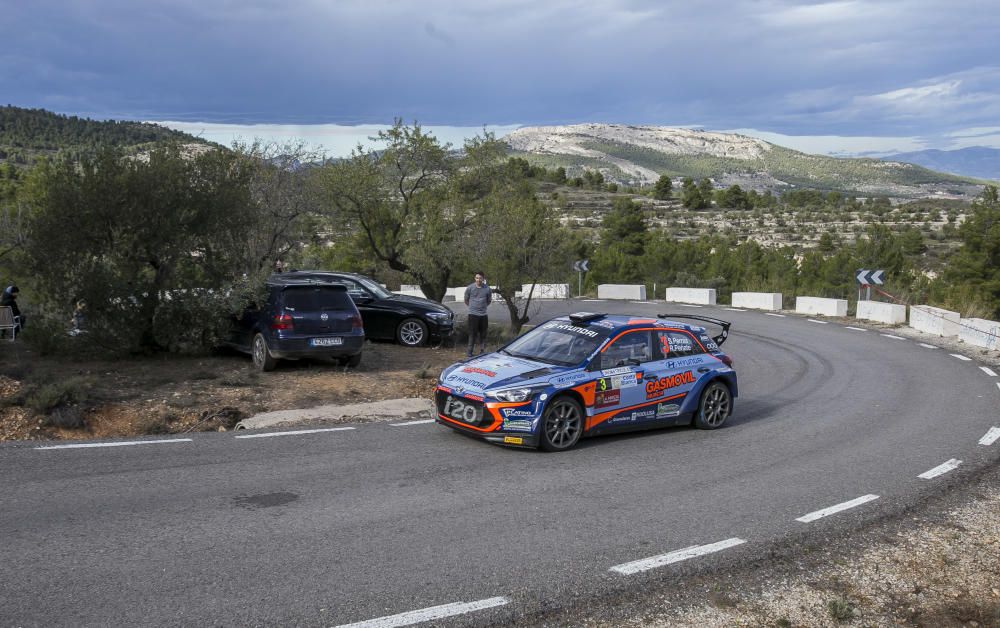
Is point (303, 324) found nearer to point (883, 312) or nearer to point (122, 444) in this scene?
point (122, 444)

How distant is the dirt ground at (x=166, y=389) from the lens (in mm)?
10750

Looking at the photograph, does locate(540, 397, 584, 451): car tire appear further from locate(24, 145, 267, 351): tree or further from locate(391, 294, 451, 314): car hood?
locate(391, 294, 451, 314): car hood

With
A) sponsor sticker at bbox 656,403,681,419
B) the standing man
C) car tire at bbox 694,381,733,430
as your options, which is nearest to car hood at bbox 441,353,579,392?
sponsor sticker at bbox 656,403,681,419

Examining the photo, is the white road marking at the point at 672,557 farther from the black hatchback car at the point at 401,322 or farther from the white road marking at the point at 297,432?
the black hatchback car at the point at 401,322

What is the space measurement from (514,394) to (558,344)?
157 cm

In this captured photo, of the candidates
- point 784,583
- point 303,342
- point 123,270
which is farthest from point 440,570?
point 123,270

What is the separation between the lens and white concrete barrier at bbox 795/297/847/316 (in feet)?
97.5

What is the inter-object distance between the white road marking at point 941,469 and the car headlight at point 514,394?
13.5 ft

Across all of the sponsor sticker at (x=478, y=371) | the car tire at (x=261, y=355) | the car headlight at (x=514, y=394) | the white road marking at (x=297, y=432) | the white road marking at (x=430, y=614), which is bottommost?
the white road marking at (x=297, y=432)

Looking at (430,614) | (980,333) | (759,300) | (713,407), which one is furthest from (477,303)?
(759,300)

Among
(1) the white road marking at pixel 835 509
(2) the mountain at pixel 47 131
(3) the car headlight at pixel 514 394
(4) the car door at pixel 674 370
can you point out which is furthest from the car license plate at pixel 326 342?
(2) the mountain at pixel 47 131

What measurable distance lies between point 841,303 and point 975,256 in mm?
11159

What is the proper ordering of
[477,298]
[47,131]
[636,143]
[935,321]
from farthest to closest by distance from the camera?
[636,143]
[47,131]
[935,321]
[477,298]

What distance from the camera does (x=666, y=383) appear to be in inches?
417
